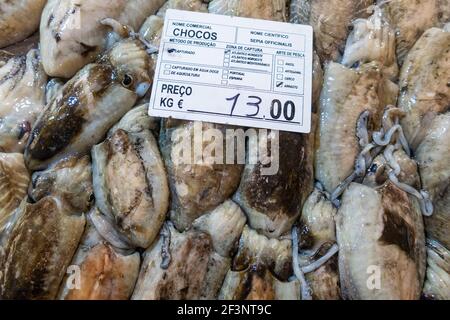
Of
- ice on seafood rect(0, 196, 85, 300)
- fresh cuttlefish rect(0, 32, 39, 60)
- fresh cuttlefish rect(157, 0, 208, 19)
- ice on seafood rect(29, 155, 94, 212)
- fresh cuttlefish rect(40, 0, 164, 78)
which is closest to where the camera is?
ice on seafood rect(0, 196, 85, 300)

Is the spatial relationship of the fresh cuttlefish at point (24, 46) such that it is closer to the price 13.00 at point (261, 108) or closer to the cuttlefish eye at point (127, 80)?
the cuttlefish eye at point (127, 80)

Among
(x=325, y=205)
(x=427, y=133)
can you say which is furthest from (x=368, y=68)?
(x=325, y=205)

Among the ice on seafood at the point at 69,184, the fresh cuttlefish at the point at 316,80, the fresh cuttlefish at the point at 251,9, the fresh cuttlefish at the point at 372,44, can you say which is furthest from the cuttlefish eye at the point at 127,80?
the fresh cuttlefish at the point at 372,44

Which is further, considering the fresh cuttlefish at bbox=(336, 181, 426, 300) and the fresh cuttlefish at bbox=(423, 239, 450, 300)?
the fresh cuttlefish at bbox=(423, 239, 450, 300)

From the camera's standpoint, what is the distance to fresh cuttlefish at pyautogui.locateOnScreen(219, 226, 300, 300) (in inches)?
57.1

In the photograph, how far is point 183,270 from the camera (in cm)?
146

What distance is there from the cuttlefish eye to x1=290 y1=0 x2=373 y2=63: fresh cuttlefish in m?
0.69

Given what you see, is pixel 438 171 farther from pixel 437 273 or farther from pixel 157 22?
pixel 157 22

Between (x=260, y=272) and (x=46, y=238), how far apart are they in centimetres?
70

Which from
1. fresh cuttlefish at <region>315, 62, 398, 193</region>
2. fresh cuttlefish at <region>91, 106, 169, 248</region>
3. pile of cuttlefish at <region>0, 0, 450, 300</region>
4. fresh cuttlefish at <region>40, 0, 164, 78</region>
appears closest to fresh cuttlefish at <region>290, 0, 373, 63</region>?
pile of cuttlefish at <region>0, 0, 450, 300</region>

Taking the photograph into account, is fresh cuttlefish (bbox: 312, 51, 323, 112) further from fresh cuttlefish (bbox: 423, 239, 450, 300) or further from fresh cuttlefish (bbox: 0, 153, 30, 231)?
fresh cuttlefish (bbox: 0, 153, 30, 231)

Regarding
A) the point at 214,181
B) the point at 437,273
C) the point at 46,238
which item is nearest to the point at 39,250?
the point at 46,238

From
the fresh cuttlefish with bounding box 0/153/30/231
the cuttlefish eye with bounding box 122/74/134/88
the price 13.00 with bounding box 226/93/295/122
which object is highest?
the cuttlefish eye with bounding box 122/74/134/88

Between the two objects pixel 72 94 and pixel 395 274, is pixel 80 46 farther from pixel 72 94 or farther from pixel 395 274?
pixel 395 274
